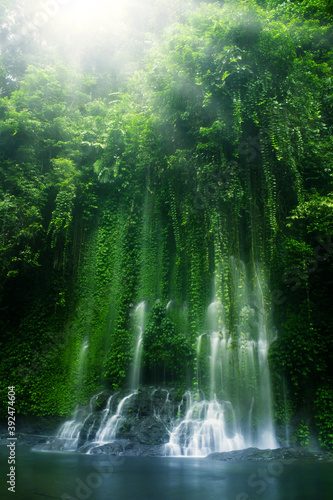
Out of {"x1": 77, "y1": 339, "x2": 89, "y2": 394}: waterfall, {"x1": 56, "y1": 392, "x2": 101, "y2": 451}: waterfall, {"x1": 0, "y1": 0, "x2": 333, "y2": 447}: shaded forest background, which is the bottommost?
{"x1": 56, "y1": 392, "x2": 101, "y2": 451}: waterfall

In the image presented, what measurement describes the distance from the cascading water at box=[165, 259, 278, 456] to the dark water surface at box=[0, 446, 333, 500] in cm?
81

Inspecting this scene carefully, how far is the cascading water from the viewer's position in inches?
254

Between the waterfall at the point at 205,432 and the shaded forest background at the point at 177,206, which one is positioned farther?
the shaded forest background at the point at 177,206

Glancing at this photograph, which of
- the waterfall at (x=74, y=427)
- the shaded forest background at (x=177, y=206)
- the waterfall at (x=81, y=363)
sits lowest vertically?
the waterfall at (x=74, y=427)

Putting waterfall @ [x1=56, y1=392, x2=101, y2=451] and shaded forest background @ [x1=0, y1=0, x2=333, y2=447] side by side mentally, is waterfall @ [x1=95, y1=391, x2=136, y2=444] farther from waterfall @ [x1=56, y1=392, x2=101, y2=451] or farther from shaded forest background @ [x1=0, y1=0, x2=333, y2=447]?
shaded forest background @ [x1=0, y1=0, x2=333, y2=447]

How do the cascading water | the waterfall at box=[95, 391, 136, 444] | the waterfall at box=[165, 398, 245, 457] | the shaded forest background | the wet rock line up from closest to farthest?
the wet rock
the waterfall at box=[165, 398, 245, 457]
the cascading water
the waterfall at box=[95, 391, 136, 444]
the shaded forest background

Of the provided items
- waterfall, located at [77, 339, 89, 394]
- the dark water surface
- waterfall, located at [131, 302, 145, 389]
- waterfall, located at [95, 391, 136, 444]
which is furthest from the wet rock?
waterfall, located at [77, 339, 89, 394]

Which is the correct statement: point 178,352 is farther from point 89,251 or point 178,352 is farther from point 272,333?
point 89,251

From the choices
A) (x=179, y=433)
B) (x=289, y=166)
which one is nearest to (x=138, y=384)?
(x=179, y=433)

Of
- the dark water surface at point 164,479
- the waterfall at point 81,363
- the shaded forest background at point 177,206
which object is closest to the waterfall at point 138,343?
the shaded forest background at point 177,206

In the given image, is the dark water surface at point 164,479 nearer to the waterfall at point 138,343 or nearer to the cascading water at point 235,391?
the cascading water at point 235,391

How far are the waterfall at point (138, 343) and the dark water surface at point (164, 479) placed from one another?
103 inches

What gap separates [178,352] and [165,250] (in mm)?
3007

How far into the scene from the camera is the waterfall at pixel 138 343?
8.38 meters
